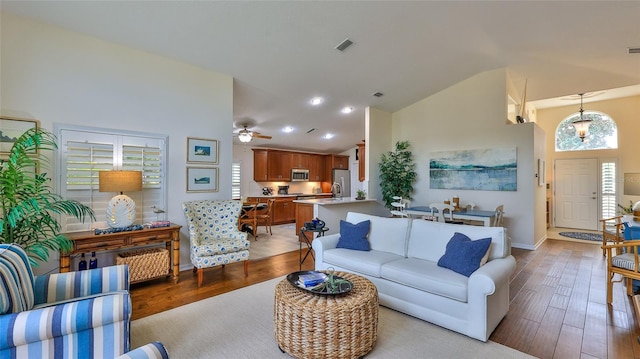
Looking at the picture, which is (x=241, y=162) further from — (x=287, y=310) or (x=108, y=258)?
(x=287, y=310)

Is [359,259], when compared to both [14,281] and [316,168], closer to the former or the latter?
[14,281]

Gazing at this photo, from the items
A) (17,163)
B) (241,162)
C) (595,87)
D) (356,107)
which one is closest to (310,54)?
(356,107)

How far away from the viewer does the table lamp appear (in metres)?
3.30

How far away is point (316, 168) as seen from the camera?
10.0 metres

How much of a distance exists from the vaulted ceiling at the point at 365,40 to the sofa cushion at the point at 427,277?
2955 mm

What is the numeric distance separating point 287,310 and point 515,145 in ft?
18.3

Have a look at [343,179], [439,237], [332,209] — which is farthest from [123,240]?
[343,179]

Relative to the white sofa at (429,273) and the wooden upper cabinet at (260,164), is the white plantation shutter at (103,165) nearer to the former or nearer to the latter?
the white sofa at (429,273)

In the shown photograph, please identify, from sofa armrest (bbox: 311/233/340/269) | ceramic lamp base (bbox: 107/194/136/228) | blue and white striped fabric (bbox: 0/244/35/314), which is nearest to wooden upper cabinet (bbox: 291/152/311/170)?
sofa armrest (bbox: 311/233/340/269)

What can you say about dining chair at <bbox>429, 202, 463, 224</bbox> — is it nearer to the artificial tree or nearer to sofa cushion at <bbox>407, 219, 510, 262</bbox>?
the artificial tree

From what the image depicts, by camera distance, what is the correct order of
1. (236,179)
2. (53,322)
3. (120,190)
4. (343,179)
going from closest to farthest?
(53,322) < (120,190) < (236,179) < (343,179)

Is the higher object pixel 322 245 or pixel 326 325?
pixel 322 245

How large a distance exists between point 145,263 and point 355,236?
2.60 metres

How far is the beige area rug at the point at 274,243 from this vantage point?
5327 mm
